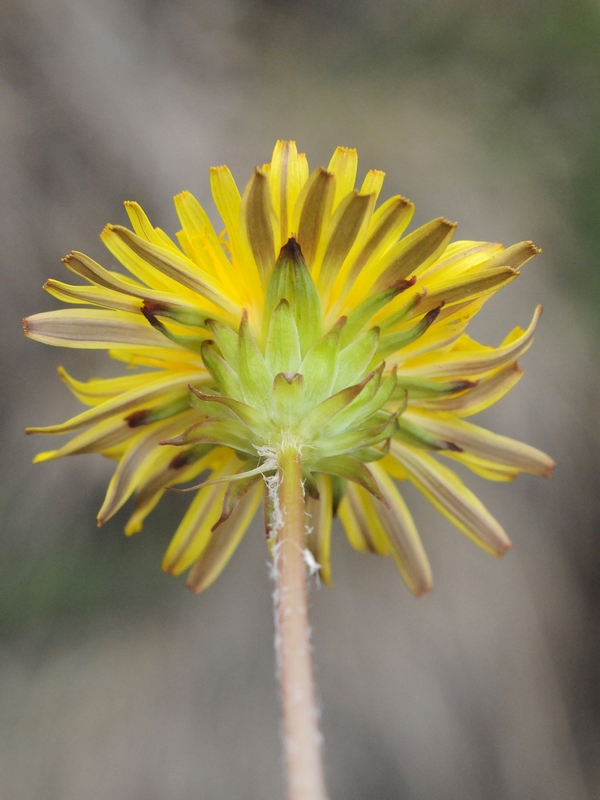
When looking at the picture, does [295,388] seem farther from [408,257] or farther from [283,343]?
[408,257]

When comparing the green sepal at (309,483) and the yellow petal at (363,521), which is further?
the yellow petal at (363,521)

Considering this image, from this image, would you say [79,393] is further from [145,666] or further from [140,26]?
[140,26]

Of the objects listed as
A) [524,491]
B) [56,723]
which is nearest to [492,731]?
[524,491]

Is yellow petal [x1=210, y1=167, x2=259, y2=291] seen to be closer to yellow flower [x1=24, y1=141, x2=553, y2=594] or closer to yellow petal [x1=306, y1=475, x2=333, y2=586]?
yellow flower [x1=24, y1=141, x2=553, y2=594]

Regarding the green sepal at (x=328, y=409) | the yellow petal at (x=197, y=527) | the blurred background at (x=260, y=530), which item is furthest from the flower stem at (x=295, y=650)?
the blurred background at (x=260, y=530)

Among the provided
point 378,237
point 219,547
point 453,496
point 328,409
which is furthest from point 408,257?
point 219,547

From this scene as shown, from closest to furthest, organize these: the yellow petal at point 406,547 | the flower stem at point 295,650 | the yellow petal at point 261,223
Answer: the flower stem at point 295,650 < the yellow petal at point 261,223 < the yellow petal at point 406,547

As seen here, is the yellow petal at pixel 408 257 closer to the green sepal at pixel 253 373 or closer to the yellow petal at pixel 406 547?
the green sepal at pixel 253 373
